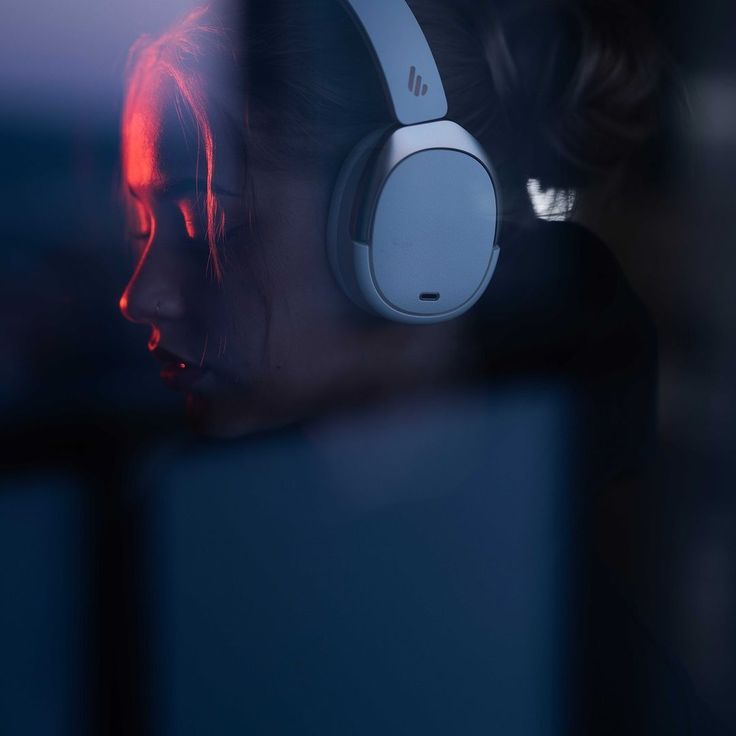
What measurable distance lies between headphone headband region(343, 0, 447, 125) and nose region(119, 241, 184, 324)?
251mm

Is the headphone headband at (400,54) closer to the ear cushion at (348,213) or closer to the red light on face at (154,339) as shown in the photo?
the ear cushion at (348,213)

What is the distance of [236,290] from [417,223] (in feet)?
0.63

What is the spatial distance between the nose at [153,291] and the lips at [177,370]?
32 millimetres

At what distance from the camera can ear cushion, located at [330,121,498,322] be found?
737 millimetres

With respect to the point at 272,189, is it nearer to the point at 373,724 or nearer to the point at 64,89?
the point at 64,89

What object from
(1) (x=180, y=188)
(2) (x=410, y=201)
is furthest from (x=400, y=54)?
(1) (x=180, y=188)

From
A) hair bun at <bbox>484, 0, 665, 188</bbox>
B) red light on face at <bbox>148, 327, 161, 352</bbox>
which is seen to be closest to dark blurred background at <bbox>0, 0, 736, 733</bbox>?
red light on face at <bbox>148, 327, 161, 352</bbox>

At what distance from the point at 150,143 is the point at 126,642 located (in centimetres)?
44

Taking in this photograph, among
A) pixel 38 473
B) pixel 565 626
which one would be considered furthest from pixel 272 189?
pixel 565 626

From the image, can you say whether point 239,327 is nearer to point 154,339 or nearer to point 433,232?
point 154,339

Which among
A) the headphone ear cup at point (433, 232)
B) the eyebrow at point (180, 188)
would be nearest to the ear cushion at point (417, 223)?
the headphone ear cup at point (433, 232)

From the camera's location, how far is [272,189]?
2.61ft

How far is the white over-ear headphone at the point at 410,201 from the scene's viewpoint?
727 millimetres

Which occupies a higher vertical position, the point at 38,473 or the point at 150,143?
the point at 150,143
